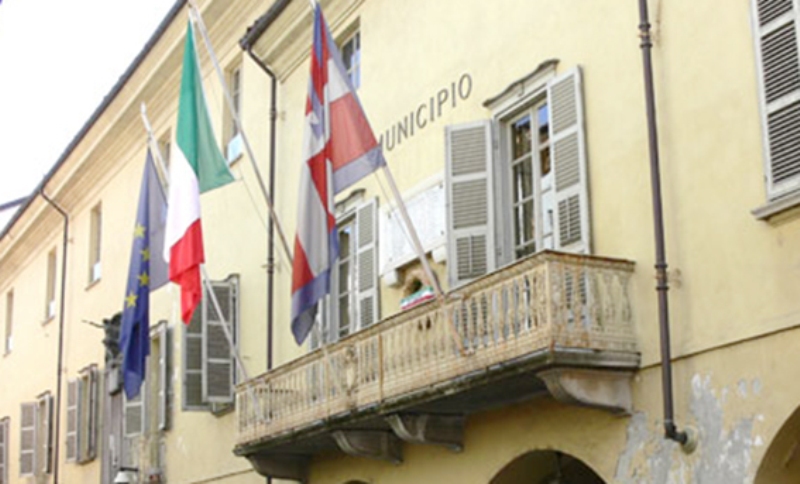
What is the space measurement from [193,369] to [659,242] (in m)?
9.09

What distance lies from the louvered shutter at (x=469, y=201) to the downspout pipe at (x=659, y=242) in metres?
2.22

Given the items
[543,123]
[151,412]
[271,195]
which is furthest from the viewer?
[151,412]

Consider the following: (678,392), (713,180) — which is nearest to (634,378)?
(678,392)

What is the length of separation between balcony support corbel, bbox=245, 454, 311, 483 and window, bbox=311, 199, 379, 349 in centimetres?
132

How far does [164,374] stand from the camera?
19.9 metres

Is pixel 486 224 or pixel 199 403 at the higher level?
pixel 486 224

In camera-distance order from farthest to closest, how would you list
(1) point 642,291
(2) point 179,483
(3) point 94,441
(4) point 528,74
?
(3) point 94,441 → (2) point 179,483 → (4) point 528,74 → (1) point 642,291

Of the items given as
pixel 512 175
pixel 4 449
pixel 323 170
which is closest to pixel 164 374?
pixel 323 170

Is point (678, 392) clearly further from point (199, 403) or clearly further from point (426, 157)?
point (199, 403)

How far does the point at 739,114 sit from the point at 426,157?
4.75 m

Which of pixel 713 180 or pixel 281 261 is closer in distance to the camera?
pixel 713 180

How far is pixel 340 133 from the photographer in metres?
12.6

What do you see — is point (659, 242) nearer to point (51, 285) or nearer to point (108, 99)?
point (108, 99)

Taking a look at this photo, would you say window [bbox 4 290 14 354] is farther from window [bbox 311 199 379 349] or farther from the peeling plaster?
the peeling plaster
